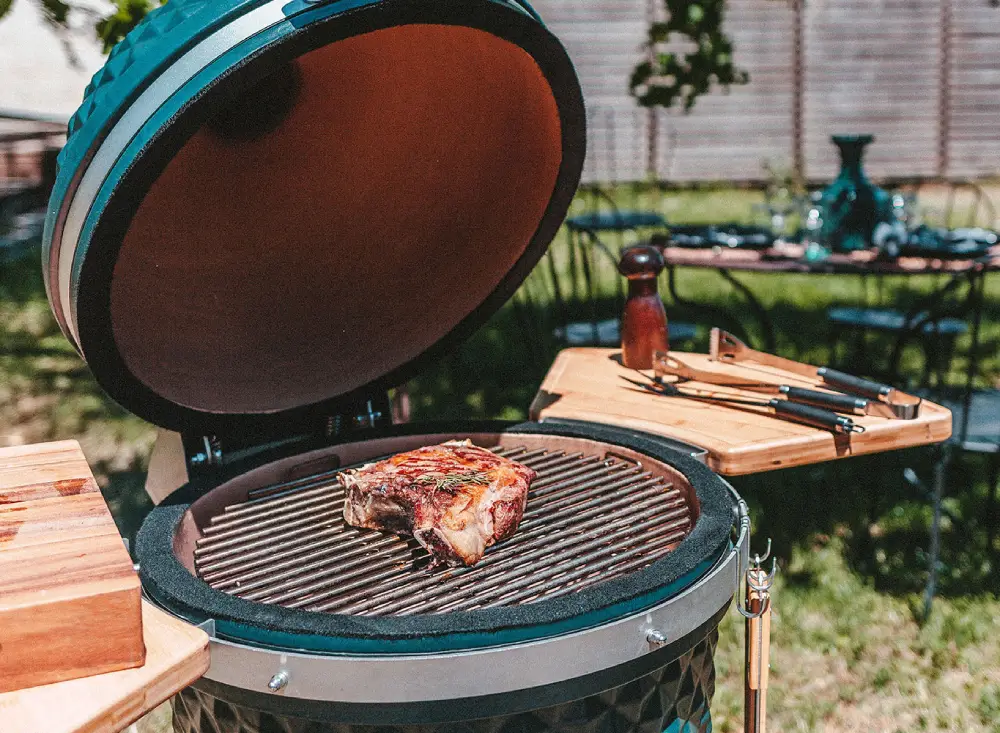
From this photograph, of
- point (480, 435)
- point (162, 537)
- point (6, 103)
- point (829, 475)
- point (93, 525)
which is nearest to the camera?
point (93, 525)

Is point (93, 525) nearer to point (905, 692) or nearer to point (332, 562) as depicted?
point (332, 562)

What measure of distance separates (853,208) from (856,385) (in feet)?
8.22

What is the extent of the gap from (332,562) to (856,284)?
778cm

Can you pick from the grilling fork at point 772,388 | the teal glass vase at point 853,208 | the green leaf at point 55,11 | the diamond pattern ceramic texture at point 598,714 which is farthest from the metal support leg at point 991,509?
the green leaf at point 55,11

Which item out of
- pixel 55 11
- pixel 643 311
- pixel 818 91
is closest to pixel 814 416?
pixel 643 311

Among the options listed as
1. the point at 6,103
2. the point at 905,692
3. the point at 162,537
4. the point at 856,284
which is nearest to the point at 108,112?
the point at 162,537

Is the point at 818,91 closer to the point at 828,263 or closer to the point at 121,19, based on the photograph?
the point at 828,263

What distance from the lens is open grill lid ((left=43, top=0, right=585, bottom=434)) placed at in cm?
165

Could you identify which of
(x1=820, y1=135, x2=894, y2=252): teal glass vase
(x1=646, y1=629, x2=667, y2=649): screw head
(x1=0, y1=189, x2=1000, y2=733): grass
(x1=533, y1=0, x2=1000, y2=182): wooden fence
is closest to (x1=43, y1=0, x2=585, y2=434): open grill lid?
(x1=646, y1=629, x2=667, y2=649): screw head

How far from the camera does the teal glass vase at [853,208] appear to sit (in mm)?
4688

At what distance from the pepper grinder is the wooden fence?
1108cm

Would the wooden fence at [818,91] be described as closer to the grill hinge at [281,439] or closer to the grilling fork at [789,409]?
the grilling fork at [789,409]

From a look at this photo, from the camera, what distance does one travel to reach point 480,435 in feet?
8.54

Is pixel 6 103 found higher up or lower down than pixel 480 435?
higher up
